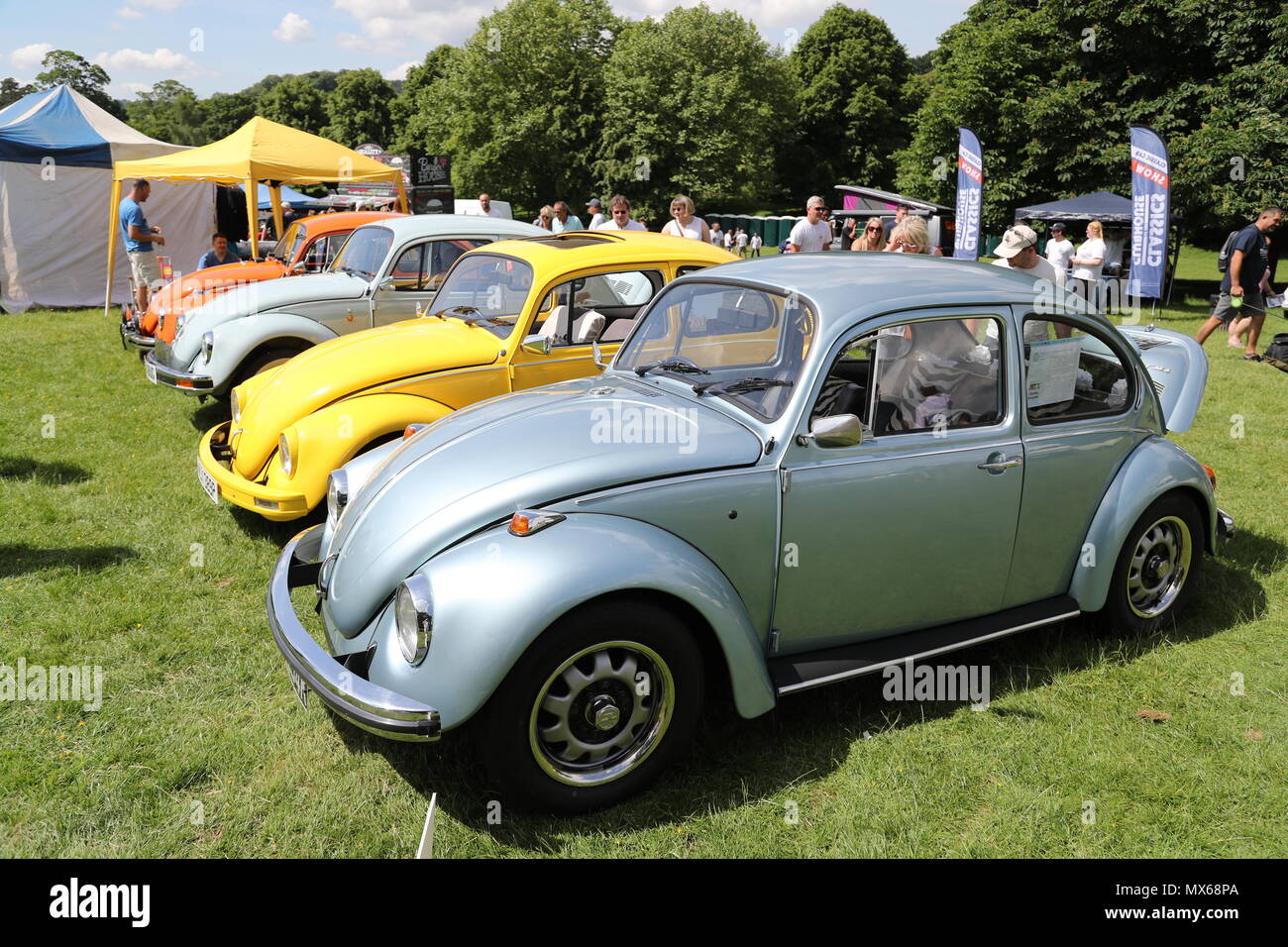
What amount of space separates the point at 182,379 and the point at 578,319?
3.98 meters

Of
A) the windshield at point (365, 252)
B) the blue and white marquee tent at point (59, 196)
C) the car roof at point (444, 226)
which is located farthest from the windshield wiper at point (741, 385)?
the blue and white marquee tent at point (59, 196)

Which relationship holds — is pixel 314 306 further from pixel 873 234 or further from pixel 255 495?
pixel 873 234

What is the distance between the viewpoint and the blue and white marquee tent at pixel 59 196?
15.7 metres

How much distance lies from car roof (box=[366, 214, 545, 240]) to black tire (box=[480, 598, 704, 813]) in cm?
651

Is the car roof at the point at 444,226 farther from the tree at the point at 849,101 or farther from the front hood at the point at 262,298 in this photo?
the tree at the point at 849,101

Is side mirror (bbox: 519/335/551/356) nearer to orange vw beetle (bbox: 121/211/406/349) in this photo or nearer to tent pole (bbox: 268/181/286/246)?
orange vw beetle (bbox: 121/211/406/349)

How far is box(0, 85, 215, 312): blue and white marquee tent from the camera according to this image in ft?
51.5

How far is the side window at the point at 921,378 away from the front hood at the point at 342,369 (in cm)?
285

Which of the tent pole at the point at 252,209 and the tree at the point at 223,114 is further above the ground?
the tree at the point at 223,114

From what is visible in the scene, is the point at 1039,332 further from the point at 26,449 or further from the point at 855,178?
the point at 855,178

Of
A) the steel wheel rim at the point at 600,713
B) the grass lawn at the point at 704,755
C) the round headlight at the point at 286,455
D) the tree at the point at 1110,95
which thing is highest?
the tree at the point at 1110,95

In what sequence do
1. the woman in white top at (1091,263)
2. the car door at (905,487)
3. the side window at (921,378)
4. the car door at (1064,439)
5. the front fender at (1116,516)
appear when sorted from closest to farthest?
the car door at (905,487), the side window at (921,378), the car door at (1064,439), the front fender at (1116,516), the woman in white top at (1091,263)
